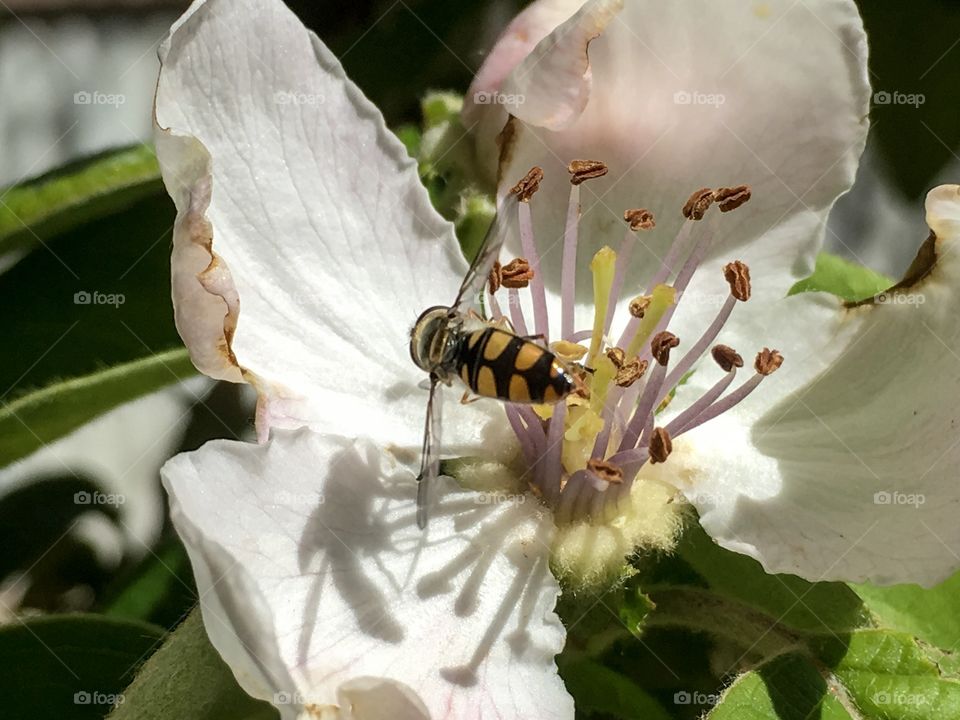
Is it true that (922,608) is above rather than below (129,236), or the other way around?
below

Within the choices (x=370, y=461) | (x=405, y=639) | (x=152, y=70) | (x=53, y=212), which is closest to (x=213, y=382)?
(x=53, y=212)

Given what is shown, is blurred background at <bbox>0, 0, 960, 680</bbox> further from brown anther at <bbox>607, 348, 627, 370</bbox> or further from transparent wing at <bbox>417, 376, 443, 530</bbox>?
brown anther at <bbox>607, 348, 627, 370</bbox>

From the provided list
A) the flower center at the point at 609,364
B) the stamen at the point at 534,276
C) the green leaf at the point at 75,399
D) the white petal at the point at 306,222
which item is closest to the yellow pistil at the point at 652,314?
the flower center at the point at 609,364

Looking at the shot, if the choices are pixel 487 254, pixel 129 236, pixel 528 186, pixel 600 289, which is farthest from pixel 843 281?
pixel 129 236

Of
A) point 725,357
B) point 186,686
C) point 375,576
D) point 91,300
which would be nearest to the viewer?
point 186,686

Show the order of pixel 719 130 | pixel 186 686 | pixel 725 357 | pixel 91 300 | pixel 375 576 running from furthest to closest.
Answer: pixel 91 300
pixel 719 130
pixel 725 357
pixel 375 576
pixel 186 686

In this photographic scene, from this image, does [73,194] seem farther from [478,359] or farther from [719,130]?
[719,130]
